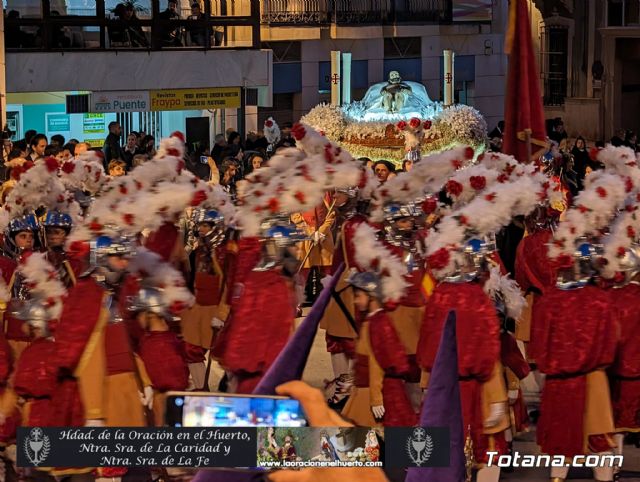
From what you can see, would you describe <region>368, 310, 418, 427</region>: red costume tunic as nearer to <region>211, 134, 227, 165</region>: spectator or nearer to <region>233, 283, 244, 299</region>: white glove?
<region>233, 283, 244, 299</region>: white glove

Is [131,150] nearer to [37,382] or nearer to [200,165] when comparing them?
[200,165]

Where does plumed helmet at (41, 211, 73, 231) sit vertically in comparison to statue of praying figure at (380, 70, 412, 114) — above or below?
below

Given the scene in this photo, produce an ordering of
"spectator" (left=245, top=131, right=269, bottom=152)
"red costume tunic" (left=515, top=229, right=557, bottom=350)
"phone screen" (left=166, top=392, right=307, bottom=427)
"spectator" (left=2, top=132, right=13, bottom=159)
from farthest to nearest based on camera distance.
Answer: "spectator" (left=245, top=131, right=269, bottom=152) < "spectator" (left=2, top=132, right=13, bottom=159) < "red costume tunic" (left=515, top=229, right=557, bottom=350) < "phone screen" (left=166, top=392, right=307, bottom=427)

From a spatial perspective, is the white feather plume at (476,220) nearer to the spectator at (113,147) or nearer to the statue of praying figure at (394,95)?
the spectator at (113,147)

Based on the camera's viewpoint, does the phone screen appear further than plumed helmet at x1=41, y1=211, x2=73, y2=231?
No

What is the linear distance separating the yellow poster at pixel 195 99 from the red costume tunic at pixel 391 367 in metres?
12.1

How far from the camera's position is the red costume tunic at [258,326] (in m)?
9.86

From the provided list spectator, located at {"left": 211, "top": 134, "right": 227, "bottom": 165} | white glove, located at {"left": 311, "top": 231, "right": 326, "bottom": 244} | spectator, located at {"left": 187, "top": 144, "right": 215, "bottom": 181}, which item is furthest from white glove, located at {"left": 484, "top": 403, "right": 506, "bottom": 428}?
spectator, located at {"left": 211, "top": 134, "right": 227, "bottom": 165}

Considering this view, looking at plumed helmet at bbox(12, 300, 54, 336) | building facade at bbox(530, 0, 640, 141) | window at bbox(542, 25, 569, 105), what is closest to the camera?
plumed helmet at bbox(12, 300, 54, 336)

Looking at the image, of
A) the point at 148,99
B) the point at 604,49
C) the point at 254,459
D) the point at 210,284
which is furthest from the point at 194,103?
the point at 604,49

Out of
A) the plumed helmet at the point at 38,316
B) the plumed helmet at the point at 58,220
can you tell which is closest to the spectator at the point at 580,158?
the plumed helmet at the point at 58,220

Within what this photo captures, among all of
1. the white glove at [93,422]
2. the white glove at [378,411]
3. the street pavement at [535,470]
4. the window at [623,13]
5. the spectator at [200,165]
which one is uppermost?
the window at [623,13]

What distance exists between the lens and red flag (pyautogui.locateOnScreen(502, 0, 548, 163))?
15.4 metres

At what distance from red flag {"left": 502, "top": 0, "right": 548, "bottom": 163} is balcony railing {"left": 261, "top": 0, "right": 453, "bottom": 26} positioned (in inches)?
725
